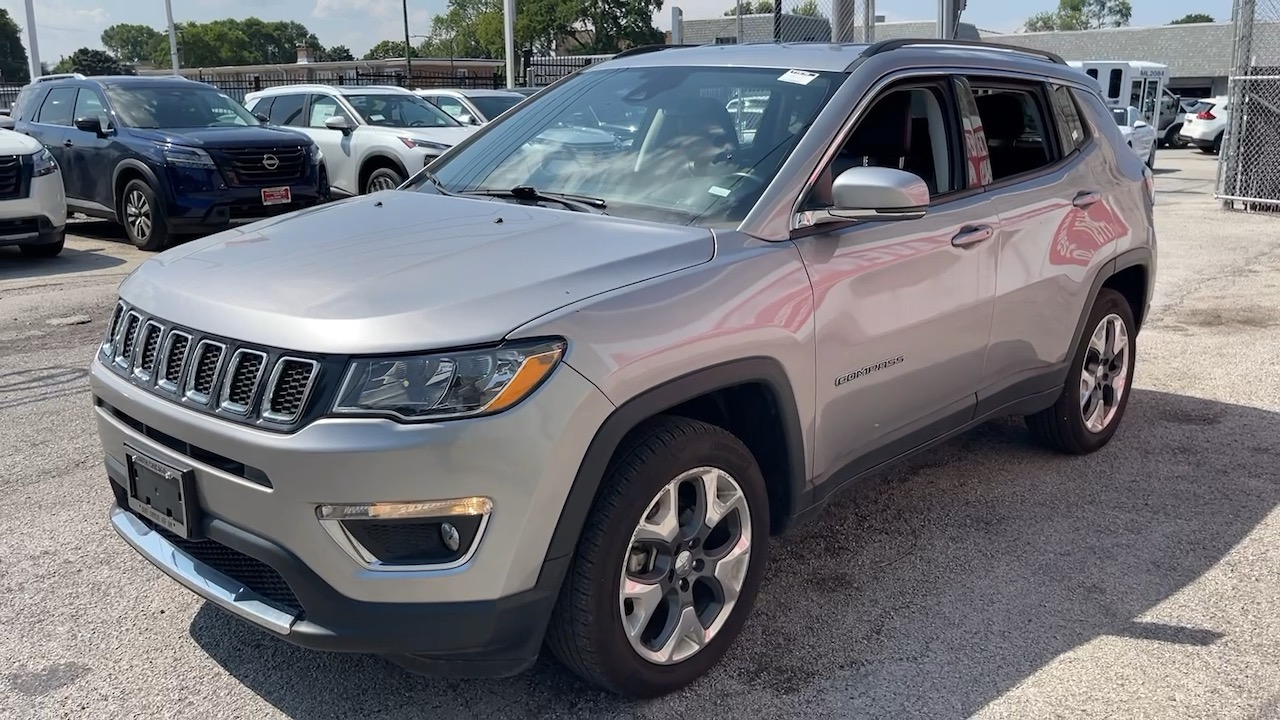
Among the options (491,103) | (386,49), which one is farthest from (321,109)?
(386,49)

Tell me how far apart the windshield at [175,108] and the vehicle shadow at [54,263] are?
148cm

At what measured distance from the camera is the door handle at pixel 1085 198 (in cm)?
463

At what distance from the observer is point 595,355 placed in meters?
2.65

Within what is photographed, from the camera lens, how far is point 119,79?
478 inches

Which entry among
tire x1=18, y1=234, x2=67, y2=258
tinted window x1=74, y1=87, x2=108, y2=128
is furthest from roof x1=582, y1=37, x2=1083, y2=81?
tinted window x1=74, y1=87, x2=108, y2=128

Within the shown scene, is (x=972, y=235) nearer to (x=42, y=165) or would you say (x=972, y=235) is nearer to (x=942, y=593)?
(x=942, y=593)

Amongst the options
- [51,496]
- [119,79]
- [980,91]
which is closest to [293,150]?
[119,79]

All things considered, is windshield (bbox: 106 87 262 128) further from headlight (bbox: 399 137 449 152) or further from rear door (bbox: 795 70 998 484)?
rear door (bbox: 795 70 998 484)

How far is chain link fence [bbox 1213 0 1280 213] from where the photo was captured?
1361cm

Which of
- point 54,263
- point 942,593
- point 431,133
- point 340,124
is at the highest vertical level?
point 340,124

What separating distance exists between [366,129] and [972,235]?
10.2m

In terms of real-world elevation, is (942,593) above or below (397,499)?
below

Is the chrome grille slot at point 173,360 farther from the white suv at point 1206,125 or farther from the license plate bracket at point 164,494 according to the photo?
the white suv at point 1206,125

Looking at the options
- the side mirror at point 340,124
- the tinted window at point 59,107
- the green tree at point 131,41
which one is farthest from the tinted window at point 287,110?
the green tree at point 131,41
